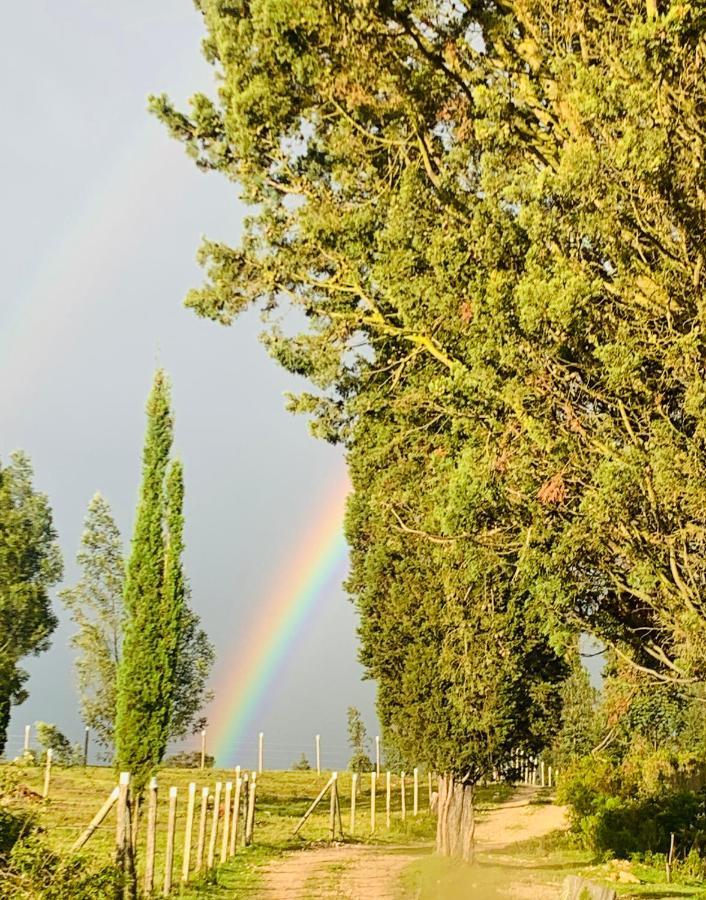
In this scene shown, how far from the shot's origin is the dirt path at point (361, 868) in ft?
42.1

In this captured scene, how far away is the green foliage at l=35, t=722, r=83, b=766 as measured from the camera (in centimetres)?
3238

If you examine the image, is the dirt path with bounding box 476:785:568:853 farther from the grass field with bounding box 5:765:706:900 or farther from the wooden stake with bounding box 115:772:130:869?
the wooden stake with bounding box 115:772:130:869

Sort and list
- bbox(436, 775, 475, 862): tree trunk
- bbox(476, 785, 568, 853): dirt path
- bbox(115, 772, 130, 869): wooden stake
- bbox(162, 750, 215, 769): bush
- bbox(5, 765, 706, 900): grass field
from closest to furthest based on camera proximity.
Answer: bbox(115, 772, 130, 869): wooden stake < bbox(5, 765, 706, 900): grass field < bbox(436, 775, 475, 862): tree trunk < bbox(476, 785, 568, 853): dirt path < bbox(162, 750, 215, 769): bush

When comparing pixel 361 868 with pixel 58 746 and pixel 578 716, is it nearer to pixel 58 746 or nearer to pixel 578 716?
pixel 58 746

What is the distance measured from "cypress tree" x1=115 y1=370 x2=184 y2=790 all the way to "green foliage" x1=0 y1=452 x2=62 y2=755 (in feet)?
32.1

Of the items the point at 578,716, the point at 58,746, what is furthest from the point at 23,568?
the point at 578,716

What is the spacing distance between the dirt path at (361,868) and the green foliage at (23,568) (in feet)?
41.9

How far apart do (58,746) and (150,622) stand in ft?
60.1

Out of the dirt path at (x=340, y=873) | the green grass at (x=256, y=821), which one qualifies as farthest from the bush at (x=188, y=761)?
the dirt path at (x=340, y=873)

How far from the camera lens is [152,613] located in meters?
18.2

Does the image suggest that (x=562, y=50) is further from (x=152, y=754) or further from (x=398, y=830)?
(x=398, y=830)

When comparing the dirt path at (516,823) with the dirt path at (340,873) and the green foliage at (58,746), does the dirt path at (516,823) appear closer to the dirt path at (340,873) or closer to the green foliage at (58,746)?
the dirt path at (340,873)

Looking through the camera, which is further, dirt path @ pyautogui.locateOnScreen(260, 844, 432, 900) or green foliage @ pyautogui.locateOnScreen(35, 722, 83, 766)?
green foliage @ pyautogui.locateOnScreen(35, 722, 83, 766)

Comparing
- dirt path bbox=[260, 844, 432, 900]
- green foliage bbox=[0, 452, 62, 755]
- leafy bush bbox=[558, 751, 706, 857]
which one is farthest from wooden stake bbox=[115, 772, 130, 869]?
green foliage bbox=[0, 452, 62, 755]
